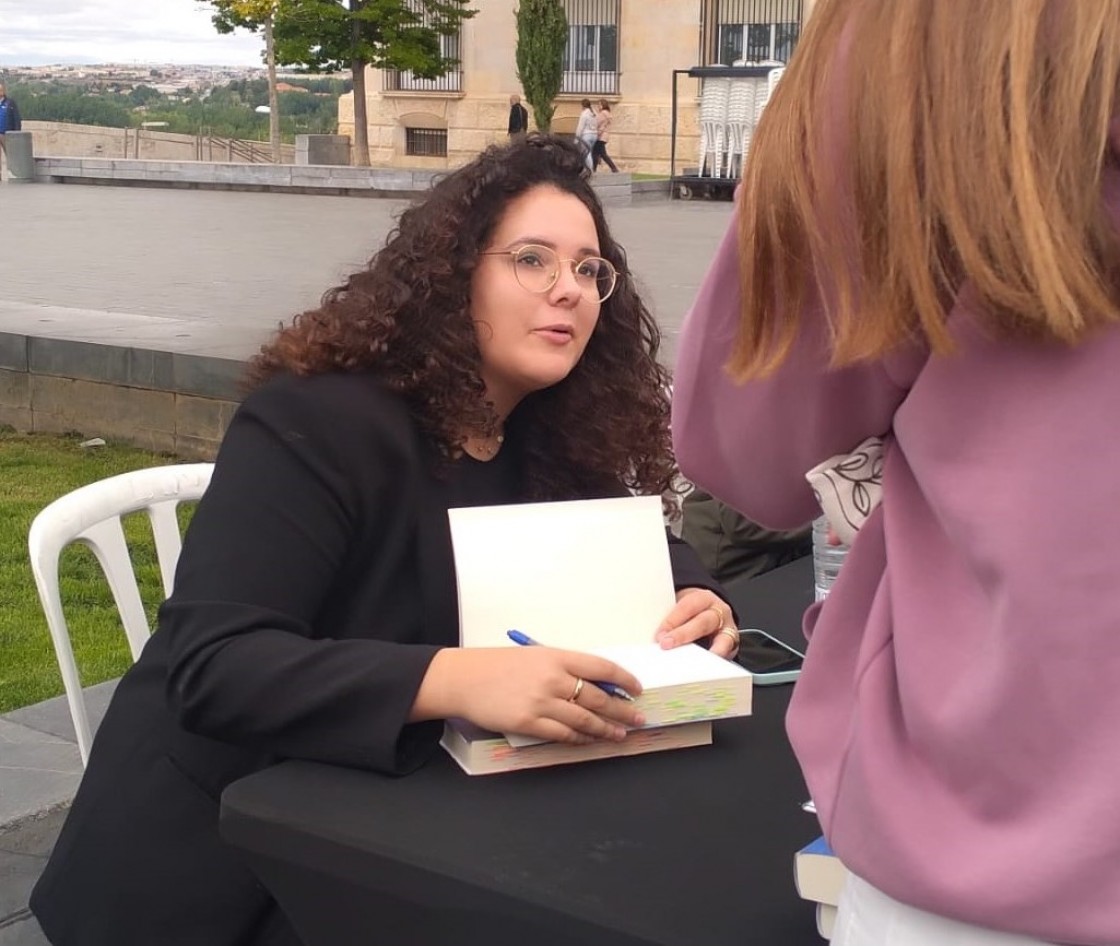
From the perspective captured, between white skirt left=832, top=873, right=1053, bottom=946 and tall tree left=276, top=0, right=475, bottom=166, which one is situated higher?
tall tree left=276, top=0, right=475, bottom=166

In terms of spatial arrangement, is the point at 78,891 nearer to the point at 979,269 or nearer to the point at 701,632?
the point at 701,632

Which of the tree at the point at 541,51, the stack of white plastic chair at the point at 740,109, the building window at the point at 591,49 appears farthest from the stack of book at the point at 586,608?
the building window at the point at 591,49

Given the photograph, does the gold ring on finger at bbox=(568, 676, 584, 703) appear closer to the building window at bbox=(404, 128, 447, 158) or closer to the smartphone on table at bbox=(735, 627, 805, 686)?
the smartphone on table at bbox=(735, 627, 805, 686)

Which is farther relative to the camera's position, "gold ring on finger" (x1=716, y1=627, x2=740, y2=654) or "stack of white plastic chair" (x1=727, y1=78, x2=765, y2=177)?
"stack of white plastic chair" (x1=727, y1=78, x2=765, y2=177)

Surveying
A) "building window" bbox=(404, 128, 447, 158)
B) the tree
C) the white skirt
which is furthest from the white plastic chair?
"building window" bbox=(404, 128, 447, 158)

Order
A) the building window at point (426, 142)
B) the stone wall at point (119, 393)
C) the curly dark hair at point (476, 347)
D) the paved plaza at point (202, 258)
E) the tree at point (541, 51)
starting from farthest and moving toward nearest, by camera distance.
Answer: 1. the building window at point (426, 142)
2. the tree at point (541, 51)
3. the paved plaza at point (202, 258)
4. the stone wall at point (119, 393)
5. the curly dark hair at point (476, 347)

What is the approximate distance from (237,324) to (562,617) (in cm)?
628

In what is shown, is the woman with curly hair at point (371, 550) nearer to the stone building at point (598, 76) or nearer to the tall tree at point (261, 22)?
the stone building at point (598, 76)

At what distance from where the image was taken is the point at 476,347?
1.91 meters

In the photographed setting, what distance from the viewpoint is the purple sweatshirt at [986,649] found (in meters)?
0.81

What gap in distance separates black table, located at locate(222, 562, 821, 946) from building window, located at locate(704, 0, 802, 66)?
28394 mm

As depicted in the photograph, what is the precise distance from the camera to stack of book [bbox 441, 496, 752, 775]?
1.47 meters

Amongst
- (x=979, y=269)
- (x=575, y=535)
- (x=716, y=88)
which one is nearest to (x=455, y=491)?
(x=575, y=535)

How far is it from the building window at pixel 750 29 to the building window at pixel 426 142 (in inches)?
266
